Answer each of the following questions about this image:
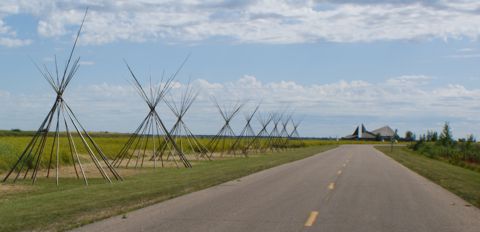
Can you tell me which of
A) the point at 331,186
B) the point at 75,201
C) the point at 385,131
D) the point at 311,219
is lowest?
the point at 311,219

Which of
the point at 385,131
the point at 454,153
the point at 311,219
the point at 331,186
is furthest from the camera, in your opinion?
the point at 385,131

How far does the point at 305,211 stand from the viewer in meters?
12.4

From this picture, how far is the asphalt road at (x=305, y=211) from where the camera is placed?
10.4 m

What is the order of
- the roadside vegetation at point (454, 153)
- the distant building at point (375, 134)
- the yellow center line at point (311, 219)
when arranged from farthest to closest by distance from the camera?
the distant building at point (375, 134)
the roadside vegetation at point (454, 153)
the yellow center line at point (311, 219)

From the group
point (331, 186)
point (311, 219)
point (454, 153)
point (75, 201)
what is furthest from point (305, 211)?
point (454, 153)

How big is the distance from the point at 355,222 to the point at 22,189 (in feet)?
40.7

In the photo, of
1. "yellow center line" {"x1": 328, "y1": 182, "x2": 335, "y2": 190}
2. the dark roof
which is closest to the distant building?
the dark roof

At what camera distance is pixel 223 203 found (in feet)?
45.3

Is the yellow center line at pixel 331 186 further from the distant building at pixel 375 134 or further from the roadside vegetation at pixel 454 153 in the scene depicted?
the distant building at pixel 375 134

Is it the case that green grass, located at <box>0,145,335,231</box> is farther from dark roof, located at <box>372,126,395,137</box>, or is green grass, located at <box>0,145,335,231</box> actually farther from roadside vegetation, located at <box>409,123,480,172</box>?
dark roof, located at <box>372,126,395,137</box>

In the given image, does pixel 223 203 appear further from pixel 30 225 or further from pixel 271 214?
pixel 30 225

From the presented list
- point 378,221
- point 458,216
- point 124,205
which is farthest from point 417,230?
point 124,205

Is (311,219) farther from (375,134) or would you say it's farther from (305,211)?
(375,134)

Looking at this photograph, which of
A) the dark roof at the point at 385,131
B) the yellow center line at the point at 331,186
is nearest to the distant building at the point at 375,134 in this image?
the dark roof at the point at 385,131
